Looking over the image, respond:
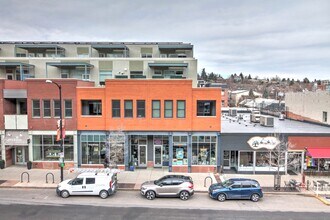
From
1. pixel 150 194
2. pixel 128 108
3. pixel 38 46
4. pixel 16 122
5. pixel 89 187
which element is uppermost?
pixel 38 46

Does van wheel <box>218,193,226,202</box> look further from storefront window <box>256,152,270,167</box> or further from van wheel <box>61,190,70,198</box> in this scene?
van wheel <box>61,190,70,198</box>

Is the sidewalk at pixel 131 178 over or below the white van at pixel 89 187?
below

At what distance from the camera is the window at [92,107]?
28.3 meters

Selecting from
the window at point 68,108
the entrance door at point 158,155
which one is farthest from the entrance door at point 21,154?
the entrance door at point 158,155

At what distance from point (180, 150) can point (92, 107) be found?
33.9 feet

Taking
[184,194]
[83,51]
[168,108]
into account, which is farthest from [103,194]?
[83,51]

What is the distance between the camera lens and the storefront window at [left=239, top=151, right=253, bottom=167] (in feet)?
88.8

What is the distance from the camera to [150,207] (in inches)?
719

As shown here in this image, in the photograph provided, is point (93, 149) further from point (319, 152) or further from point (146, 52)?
point (319, 152)

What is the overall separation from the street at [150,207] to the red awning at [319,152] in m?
6.62

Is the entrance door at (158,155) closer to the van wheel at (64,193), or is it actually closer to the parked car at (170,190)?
the parked car at (170,190)

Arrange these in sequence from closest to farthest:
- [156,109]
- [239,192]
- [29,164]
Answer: [239,192]
[29,164]
[156,109]

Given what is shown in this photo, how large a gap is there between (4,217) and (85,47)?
26460 millimetres

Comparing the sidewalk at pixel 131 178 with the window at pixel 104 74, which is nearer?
the sidewalk at pixel 131 178
